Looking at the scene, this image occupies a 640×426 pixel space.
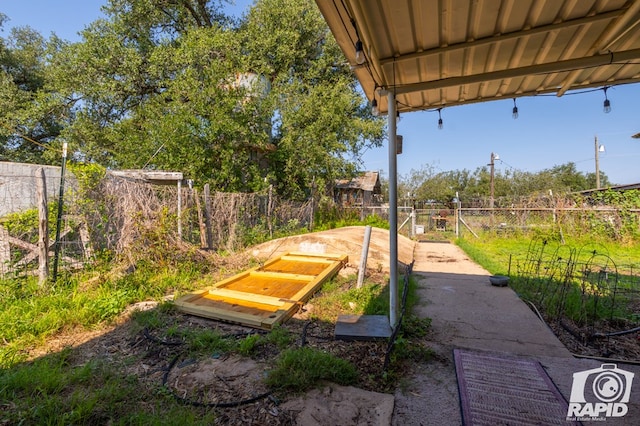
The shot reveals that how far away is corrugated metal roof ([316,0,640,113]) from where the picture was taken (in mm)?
1994

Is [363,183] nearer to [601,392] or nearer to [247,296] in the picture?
[247,296]

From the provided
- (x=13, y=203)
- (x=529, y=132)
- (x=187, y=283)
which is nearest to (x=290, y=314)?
(x=187, y=283)

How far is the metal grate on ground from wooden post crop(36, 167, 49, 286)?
16.5 feet

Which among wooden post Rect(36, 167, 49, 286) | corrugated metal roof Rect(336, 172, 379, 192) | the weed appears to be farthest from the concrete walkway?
corrugated metal roof Rect(336, 172, 379, 192)

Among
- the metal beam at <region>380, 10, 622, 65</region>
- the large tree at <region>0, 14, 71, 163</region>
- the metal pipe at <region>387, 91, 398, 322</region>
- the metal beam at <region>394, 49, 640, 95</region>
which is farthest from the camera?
the large tree at <region>0, 14, 71, 163</region>

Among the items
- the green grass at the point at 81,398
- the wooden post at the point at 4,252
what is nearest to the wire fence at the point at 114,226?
the wooden post at the point at 4,252

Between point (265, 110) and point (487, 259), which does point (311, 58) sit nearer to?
point (265, 110)

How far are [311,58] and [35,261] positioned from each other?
14854 mm

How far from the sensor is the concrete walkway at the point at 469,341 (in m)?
1.95

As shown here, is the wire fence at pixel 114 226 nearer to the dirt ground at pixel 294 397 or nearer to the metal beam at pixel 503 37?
the dirt ground at pixel 294 397

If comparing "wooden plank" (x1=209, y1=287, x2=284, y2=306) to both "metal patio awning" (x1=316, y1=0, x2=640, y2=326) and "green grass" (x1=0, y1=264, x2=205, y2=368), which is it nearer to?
"green grass" (x1=0, y1=264, x2=205, y2=368)

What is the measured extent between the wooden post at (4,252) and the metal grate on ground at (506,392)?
17.9ft

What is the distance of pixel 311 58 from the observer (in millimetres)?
15359

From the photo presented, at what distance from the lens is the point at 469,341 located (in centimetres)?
288
